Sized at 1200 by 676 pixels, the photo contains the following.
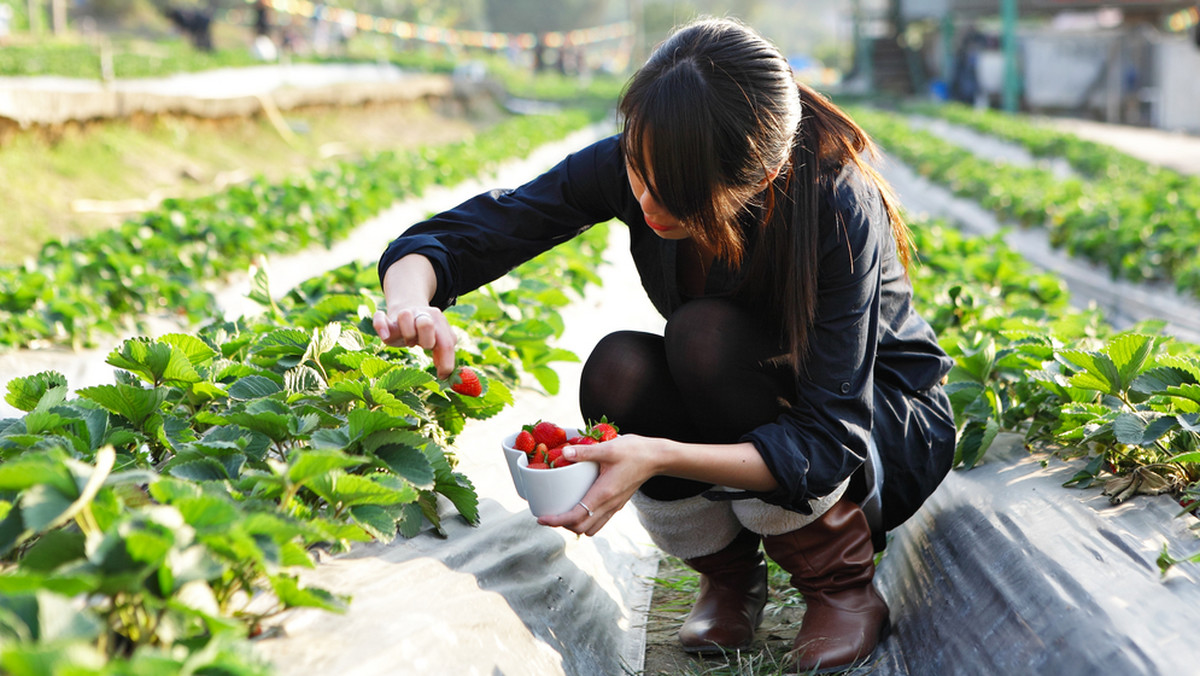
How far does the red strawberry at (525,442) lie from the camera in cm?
161

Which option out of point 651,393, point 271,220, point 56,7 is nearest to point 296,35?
point 56,7

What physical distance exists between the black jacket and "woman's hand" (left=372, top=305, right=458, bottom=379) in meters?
0.18

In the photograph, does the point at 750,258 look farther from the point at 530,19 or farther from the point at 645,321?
the point at 530,19

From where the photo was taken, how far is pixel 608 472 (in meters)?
1.51

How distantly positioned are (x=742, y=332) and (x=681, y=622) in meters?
0.68

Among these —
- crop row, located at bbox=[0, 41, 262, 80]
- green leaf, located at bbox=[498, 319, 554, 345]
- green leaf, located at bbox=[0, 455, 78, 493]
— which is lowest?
green leaf, located at bbox=[498, 319, 554, 345]

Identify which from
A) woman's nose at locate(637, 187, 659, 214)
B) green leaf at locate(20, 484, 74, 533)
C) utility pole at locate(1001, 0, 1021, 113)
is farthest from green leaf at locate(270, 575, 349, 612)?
utility pole at locate(1001, 0, 1021, 113)

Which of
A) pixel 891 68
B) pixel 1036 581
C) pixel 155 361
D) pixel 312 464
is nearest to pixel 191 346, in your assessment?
pixel 155 361

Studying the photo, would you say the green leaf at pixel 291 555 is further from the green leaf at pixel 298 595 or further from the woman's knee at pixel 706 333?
the woman's knee at pixel 706 333

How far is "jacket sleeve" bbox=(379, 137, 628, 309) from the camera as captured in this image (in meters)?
1.86

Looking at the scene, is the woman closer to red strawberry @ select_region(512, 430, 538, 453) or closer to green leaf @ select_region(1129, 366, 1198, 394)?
red strawberry @ select_region(512, 430, 538, 453)

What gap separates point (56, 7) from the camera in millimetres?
17359

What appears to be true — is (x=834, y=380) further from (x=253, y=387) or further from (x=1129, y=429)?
(x=253, y=387)

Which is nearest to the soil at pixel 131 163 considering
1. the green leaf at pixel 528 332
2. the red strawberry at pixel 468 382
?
the green leaf at pixel 528 332
